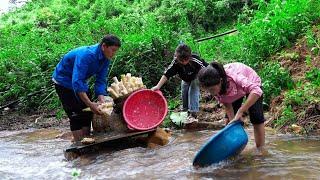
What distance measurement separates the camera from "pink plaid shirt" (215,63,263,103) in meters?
4.83

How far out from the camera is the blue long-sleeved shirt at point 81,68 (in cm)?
568

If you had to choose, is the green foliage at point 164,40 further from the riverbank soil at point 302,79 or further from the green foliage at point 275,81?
the riverbank soil at point 302,79

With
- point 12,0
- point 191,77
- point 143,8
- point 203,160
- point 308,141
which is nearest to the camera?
point 203,160

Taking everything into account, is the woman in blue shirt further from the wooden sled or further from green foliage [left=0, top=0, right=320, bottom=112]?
green foliage [left=0, top=0, right=320, bottom=112]

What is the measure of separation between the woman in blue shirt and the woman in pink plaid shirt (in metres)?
1.48

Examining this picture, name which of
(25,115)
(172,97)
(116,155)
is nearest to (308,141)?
(116,155)

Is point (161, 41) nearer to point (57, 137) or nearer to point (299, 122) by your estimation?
point (57, 137)

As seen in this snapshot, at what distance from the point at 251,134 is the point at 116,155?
1.98 meters

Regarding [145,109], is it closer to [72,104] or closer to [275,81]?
[72,104]

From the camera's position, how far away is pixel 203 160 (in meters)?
4.78

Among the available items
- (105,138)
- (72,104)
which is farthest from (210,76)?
(72,104)

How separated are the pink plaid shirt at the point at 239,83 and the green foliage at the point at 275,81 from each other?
98.6 inches

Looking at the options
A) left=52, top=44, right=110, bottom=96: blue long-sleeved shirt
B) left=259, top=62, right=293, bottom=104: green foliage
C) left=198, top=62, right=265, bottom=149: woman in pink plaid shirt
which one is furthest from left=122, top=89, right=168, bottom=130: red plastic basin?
left=259, top=62, right=293, bottom=104: green foliage

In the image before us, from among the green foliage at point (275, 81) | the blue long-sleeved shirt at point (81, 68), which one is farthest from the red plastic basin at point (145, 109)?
the green foliage at point (275, 81)
